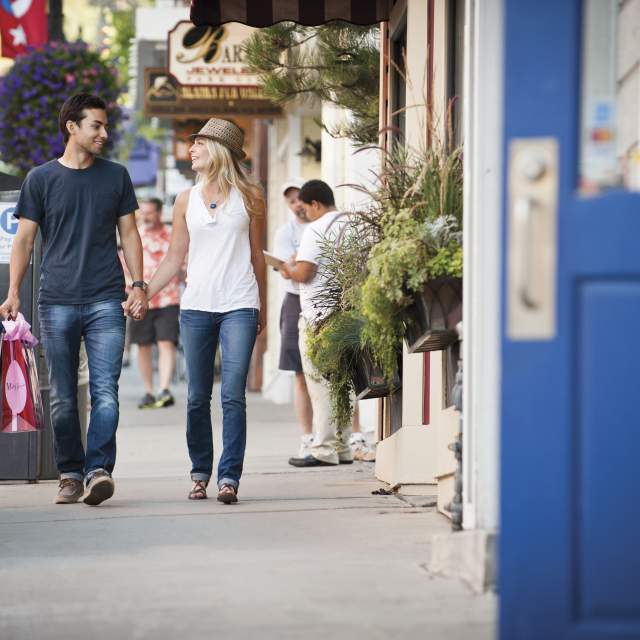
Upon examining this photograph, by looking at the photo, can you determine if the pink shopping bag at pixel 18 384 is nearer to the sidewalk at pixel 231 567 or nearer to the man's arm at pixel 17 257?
the man's arm at pixel 17 257

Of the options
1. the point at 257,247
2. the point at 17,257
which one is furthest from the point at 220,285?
the point at 17,257

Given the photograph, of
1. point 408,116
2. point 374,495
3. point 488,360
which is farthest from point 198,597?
point 408,116

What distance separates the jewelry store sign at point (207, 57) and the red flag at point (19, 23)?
153 centimetres

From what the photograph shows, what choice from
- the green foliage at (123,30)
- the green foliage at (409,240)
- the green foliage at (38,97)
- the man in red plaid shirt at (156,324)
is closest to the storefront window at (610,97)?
the green foliage at (409,240)

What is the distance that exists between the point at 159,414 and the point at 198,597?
916cm

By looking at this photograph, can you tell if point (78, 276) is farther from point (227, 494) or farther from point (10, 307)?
point (227, 494)

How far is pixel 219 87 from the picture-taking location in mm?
14250

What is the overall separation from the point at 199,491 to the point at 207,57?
25.6 feet

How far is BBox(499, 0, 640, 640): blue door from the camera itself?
11.1 feet

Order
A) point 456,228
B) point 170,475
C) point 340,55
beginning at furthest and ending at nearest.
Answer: point 340,55 < point 170,475 < point 456,228

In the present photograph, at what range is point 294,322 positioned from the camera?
32.5 ft

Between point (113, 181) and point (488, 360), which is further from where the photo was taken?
point (113, 181)

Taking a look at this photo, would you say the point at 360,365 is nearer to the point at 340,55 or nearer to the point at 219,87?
the point at 340,55

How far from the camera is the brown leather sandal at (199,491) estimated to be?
7.15m
